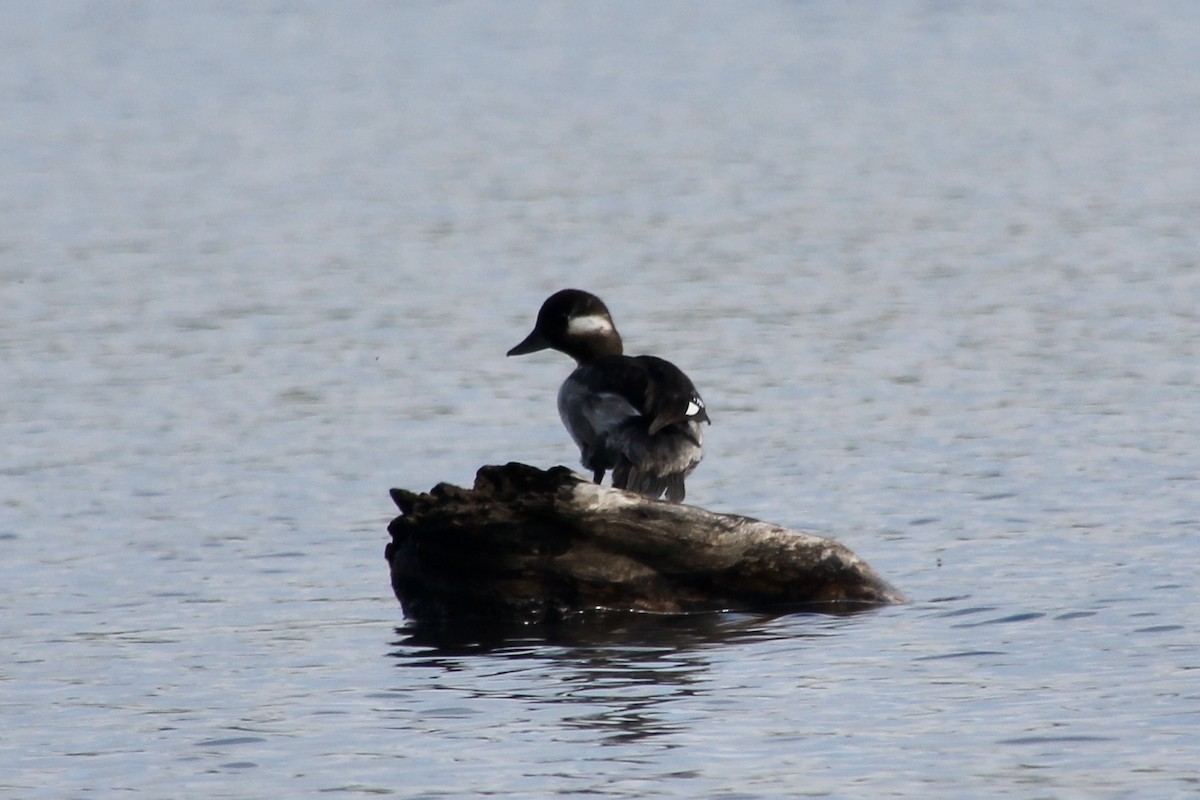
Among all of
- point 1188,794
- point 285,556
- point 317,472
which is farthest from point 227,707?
point 317,472

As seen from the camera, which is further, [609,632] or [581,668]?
[609,632]

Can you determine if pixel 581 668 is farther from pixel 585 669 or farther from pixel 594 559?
pixel 594 559

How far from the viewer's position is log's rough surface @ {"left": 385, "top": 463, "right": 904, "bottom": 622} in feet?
31.1

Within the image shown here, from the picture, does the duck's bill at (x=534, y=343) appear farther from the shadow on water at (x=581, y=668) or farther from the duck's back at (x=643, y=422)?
the shadow on water at (x=581, y=668)

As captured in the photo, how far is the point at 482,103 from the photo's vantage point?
27.8 metres

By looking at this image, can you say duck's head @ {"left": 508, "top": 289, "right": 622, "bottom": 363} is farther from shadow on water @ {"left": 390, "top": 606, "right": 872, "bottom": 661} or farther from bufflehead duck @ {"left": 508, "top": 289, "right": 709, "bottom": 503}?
shadow on water @ {"left": 390, "top": 606, "right": 872, "bottom": 661}

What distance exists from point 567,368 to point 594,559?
20.8 ft

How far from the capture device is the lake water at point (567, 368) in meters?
7.95

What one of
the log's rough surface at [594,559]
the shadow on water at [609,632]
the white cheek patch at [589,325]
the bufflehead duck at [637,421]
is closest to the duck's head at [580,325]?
the white cheek patch at [589,325]

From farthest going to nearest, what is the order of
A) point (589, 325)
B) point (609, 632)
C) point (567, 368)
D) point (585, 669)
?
point (567, 368) → point (589, 325) → point (609, 632) → point (585, 669)

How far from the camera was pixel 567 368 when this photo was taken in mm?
15961

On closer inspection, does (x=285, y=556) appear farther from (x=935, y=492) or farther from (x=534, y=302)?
(x=534, y=302)

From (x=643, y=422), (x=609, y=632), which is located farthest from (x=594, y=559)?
(x=643, y=422)

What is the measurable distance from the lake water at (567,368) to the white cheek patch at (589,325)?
1284 mm
